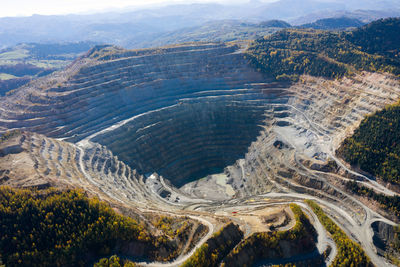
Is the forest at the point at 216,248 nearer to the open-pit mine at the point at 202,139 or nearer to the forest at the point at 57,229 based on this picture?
the open-pit mine at the point at 202,139

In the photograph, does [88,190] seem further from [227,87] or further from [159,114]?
[227,87]

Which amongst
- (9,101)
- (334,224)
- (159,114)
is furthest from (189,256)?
(9,101)

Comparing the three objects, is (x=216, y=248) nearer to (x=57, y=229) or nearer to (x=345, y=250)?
(x=345, y=250)

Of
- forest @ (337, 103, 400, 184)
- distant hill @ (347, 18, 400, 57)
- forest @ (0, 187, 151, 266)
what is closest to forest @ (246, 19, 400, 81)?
distant hill @ (347, 18, 400, 57)

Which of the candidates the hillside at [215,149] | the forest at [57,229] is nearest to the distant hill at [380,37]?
the hillside at [215,149]

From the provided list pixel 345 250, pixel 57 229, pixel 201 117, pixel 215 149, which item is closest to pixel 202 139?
pixel 215 149
